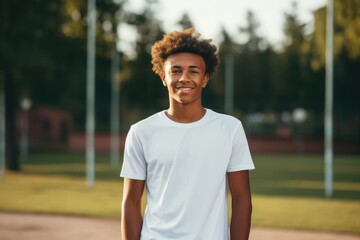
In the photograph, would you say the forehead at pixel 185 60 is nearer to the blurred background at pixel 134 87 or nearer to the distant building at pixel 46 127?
the blurred background at pixel 134 87

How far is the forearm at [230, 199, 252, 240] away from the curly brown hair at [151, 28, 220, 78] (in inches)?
27.8

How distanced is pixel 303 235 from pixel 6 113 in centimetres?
1982

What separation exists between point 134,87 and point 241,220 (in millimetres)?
49802

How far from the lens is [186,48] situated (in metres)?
3.19

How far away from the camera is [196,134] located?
3049 millimetres

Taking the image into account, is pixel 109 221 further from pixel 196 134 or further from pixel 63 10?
pixel 63 10

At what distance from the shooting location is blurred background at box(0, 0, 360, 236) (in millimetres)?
25984

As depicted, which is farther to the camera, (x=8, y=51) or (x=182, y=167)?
(x=8, y=51)

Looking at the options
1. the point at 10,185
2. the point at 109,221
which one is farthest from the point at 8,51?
the point at 109,221

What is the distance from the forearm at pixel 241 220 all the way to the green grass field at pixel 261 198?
846 cm

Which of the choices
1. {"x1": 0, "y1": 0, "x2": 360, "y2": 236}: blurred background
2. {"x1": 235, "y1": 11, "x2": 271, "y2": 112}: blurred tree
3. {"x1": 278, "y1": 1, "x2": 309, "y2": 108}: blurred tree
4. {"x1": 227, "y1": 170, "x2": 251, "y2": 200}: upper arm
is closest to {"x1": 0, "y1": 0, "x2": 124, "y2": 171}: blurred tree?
{"x1": 0, "y1": 0, "x2": 360, "y2": 236}: blurred background

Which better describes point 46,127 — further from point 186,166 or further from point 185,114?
point 186,166

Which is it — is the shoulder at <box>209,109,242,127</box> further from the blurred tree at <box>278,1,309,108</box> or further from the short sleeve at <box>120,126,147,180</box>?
the blurred tree at <box>278,1,309,108</box>

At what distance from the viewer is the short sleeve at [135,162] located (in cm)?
312
